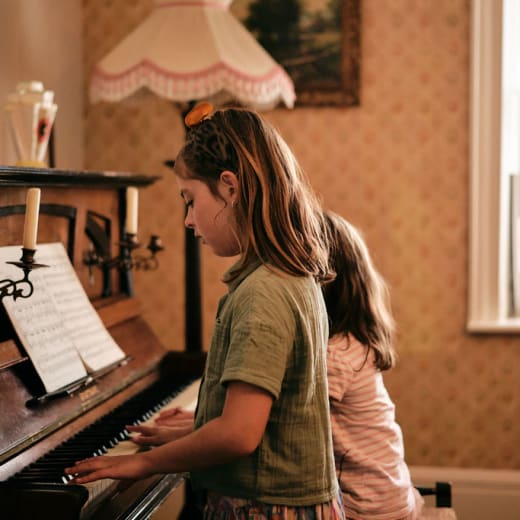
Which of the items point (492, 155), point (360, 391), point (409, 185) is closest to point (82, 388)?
point (360, 391)

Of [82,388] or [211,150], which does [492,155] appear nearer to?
[82,388]

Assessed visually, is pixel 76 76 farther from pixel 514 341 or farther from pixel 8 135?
pixel 514 341

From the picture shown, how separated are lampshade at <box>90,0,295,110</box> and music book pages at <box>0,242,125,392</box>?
0.86 m

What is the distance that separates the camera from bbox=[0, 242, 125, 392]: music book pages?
184 cm

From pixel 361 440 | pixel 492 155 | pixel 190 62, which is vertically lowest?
pixel 361 440

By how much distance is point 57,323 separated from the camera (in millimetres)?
1988

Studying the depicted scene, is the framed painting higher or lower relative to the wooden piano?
higher

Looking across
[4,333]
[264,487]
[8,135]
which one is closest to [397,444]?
[264,487]

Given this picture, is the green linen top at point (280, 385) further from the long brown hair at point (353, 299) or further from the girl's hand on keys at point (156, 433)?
the long brown hair at point (353, 299)

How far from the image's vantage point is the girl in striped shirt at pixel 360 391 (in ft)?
6.23

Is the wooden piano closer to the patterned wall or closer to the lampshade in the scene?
the lampshade

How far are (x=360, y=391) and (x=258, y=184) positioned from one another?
2.49 ft

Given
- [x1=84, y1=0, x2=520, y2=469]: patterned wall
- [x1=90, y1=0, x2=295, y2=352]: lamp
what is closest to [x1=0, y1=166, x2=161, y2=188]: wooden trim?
[x1=90, y1=0, x2=295, y2=352]: lamp

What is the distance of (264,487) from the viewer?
132 centimetres
